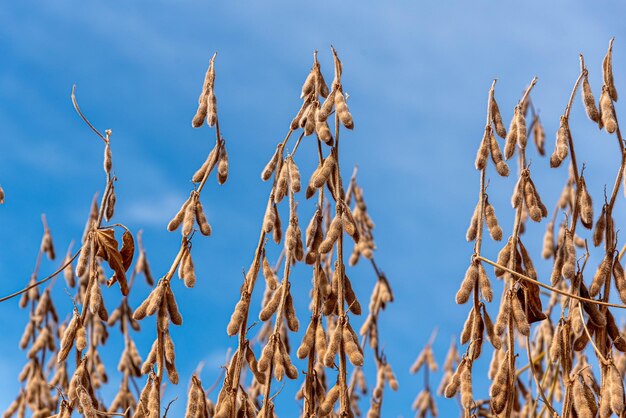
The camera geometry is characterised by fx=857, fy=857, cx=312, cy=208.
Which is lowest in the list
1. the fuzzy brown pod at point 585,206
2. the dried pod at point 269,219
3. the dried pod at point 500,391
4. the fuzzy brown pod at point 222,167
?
the dried pod at point 500,391

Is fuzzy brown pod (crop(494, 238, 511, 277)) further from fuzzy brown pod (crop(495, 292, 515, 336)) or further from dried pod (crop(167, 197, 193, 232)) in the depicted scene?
dried pod (crop(167, 197, 193, 232))

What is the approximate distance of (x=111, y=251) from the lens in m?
3.02

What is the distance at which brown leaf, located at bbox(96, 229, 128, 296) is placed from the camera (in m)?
3.01

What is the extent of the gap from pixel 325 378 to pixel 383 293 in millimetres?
587

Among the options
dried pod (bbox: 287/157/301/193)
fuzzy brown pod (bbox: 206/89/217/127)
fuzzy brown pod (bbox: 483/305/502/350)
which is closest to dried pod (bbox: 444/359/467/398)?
fuzzy brown pod (bbox: 483/305/502/350)

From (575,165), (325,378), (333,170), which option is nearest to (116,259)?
(333,170)

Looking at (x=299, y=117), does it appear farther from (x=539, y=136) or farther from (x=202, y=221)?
(x=539, y=136)

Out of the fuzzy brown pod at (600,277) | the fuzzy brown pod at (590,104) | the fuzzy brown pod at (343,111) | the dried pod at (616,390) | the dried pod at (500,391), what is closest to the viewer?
the dried pod at (616,390)

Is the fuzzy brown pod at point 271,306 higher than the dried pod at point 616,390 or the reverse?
higher

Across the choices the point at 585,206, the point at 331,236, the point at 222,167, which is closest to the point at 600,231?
the point at 585,206

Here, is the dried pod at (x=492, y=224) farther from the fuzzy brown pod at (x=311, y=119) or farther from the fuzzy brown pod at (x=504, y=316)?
the fuzzy brown pod at (x=311, y=119)

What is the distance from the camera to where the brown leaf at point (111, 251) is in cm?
301

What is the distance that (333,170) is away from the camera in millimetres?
2986

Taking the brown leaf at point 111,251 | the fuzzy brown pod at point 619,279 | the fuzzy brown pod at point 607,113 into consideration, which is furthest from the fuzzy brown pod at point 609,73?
the brown leaf at point 111,251
